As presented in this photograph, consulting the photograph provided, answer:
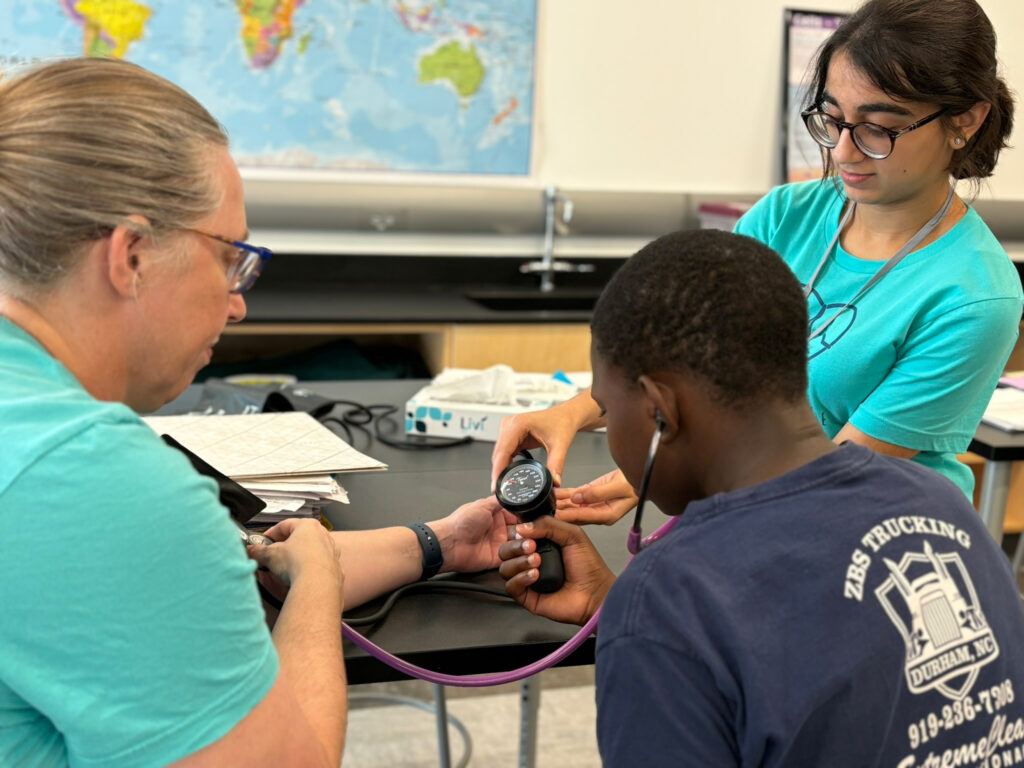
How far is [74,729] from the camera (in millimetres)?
771

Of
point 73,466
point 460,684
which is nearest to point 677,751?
point 460,684

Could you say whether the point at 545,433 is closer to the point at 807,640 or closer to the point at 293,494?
the point at 293,494

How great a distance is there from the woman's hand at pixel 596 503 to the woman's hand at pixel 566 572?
0.54 ft

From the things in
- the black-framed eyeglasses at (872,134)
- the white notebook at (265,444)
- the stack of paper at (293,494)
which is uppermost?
the black-framed eyeglasses at (872,134)

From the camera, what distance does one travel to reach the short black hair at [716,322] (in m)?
0.89

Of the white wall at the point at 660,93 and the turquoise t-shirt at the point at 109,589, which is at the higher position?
the white wall at the point at 660,93

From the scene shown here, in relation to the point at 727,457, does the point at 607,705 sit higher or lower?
lower

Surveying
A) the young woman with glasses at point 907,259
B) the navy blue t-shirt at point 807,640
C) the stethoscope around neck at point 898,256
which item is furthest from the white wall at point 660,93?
the navy blue t-shirt at point 807,640

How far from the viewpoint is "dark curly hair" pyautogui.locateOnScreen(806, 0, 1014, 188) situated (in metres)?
1.37

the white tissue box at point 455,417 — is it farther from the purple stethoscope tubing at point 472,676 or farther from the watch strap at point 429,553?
the purple stethoscope tubing at point 472,676

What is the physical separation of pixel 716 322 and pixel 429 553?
54cm

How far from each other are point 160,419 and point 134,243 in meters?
0.89

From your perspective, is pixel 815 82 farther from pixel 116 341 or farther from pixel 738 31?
pixel 738 31

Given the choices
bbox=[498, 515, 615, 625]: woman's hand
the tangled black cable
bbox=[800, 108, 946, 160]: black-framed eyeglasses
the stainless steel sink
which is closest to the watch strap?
bbox=[498, 515, 615, 625]: woman's hand
